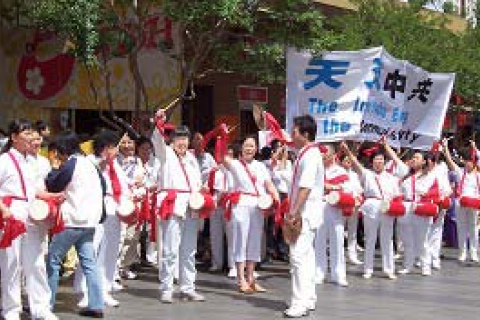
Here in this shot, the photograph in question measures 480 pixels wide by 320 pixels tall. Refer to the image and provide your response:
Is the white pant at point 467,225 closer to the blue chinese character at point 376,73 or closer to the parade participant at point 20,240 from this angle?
the blue chinese character at point 376,73

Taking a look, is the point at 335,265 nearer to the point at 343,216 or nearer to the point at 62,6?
the point at 343,216

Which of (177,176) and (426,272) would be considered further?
(426,272)

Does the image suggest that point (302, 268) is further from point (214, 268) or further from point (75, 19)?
point (75, 19)

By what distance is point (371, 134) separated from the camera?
13.3 m

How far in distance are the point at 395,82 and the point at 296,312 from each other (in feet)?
19.0

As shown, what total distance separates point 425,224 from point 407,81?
8.47ft

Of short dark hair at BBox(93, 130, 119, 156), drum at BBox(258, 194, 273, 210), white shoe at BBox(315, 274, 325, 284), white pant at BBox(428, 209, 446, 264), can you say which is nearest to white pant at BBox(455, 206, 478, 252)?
white pant at BBox(428, 209, 446, 264)

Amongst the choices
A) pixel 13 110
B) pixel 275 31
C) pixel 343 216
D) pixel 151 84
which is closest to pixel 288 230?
pixel 343 216

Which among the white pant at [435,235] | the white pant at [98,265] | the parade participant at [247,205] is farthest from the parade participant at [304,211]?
the white pant at [435,235]

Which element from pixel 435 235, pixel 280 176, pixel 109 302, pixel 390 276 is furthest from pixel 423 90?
pixel 109 302

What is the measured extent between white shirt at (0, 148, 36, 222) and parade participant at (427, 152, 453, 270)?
6827 millimetres

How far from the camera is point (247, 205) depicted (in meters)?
10.5

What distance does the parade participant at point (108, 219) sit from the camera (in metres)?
9.03

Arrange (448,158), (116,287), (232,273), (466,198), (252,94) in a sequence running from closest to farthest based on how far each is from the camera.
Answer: (116,287)
(232,273)
(448,158)
(466,198)
(252,94)
